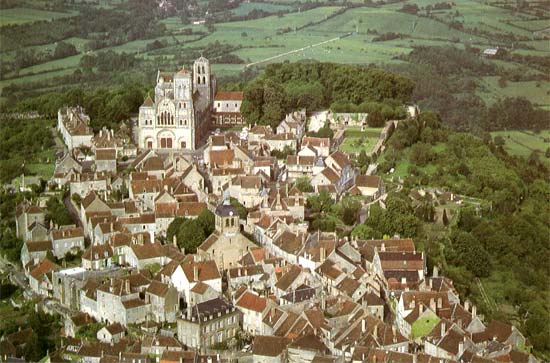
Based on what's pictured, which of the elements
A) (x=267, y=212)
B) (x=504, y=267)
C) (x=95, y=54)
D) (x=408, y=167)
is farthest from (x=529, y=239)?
(x=95, y=54)

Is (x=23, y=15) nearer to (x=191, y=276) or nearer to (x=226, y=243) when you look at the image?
(x=226, y=243)

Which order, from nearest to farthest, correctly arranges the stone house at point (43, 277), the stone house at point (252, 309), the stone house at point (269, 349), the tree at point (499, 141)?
1. the stone house at point (269, 349)
2. the stone house at point (252, 309)
3. the stone house at point (43, 277)
4. the tree at point (499, 141)

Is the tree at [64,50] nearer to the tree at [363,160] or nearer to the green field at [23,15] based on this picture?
the green field at [23,15]

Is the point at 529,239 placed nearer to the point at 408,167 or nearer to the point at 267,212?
the point at 408,167

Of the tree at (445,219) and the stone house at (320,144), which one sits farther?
the stone house at (320,144)

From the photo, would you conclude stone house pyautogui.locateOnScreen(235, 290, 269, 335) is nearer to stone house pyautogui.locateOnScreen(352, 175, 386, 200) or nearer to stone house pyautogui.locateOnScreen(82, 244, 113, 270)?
stone house pyautogui.locateOnScreen(82, 244, 113, 270)

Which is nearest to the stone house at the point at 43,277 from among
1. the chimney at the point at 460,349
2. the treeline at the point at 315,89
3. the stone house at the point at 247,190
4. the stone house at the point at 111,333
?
the stone house at the point at 111,333

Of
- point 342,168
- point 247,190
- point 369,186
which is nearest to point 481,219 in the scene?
point 369,186
